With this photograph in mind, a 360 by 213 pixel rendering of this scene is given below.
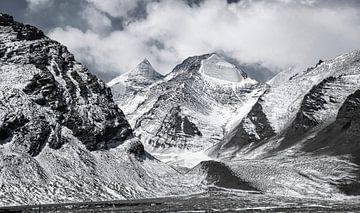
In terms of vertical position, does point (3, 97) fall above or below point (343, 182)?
above

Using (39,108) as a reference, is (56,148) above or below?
below

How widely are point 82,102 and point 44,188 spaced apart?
190 ft

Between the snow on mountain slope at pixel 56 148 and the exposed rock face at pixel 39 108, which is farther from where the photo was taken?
the exposed rock face at pixel 39 108

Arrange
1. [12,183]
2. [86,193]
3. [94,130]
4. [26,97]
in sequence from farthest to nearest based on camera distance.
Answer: [94,130] < [26,97] < [86,193] < [12,183]

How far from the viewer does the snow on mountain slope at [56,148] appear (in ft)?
473

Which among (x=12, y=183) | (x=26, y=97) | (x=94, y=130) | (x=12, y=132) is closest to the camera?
(x=12, y=183)

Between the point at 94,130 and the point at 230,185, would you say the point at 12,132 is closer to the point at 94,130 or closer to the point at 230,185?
the point at 94,130

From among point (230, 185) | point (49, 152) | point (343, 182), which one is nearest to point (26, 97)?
point (49, 152)

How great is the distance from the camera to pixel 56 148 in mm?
167500

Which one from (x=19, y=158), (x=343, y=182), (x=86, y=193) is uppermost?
(x=19, y=158)

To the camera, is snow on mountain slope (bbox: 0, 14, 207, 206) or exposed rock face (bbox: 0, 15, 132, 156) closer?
snow on mountain slope (bbox: 0, 14, 207, 206)

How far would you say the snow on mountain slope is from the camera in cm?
14412

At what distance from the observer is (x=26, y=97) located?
172m

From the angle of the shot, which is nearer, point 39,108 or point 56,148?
point 56,148
